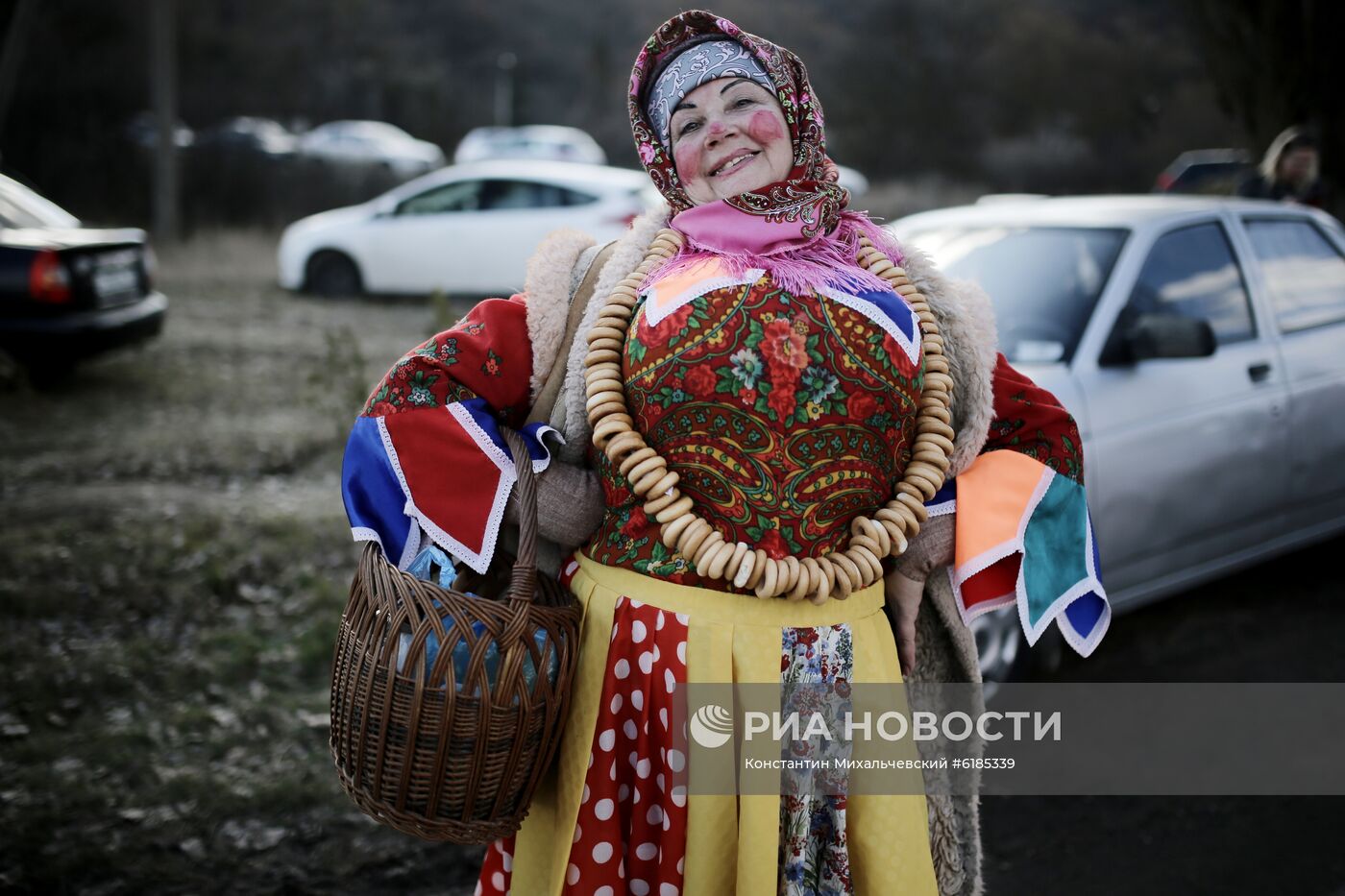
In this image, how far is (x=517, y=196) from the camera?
1109cm

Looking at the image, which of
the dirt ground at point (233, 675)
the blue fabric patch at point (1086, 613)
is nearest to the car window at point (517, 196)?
the dirt ground at point (233, 675)

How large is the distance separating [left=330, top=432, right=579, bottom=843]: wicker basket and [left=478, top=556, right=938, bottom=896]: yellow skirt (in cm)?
12

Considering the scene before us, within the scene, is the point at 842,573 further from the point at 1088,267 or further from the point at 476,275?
the point at 476,275

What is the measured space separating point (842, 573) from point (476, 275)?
972 cm

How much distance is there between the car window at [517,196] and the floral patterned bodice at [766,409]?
9566 millimetres

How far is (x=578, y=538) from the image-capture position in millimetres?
1897

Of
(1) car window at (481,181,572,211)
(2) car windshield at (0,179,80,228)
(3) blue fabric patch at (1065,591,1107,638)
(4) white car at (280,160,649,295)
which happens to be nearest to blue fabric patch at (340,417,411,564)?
(3) blue fabric patch at (1065,591,1107,638)

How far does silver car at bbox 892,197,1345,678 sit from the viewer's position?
362 cm

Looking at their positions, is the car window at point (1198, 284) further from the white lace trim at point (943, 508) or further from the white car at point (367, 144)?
the white car at point (367, 144)

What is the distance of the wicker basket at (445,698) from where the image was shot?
1557 mm

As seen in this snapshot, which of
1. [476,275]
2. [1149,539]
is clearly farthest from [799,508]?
[476,275]

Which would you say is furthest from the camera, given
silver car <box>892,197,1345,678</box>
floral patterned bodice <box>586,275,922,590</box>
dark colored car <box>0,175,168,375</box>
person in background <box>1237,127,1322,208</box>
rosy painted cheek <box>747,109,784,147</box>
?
person in background <box>1237,127,1322,208</box>

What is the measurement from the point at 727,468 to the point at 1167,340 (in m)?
2.54

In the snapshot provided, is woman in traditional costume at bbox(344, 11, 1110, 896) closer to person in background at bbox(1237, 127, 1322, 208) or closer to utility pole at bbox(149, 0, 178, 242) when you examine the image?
person in background at bbox(1237, 127, 1322, 208)
